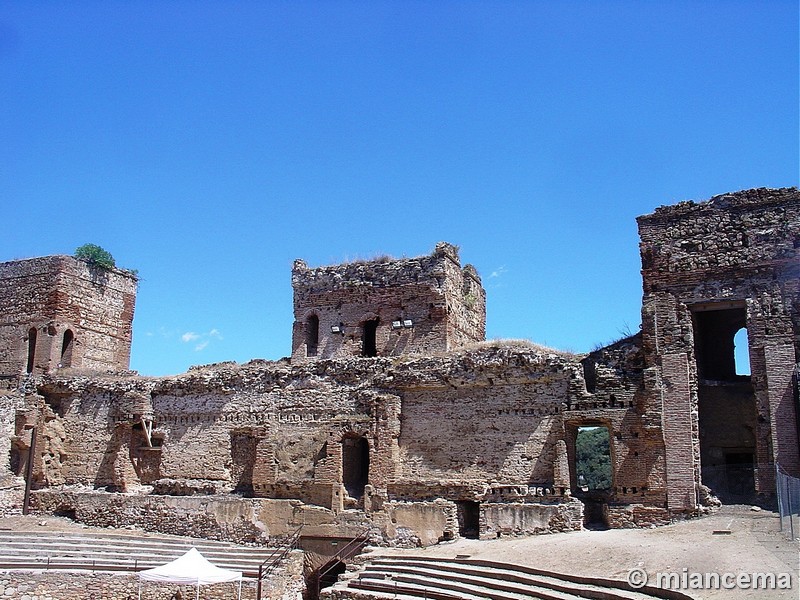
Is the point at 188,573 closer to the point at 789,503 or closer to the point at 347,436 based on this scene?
the point at 347,436

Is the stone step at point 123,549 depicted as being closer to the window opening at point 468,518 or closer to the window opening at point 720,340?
the window opening at point 468,518

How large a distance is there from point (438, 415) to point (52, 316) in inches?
752

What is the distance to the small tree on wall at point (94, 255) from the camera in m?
36.7

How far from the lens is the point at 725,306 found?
74.3 ft

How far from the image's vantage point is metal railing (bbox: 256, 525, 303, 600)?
20841 millimetres

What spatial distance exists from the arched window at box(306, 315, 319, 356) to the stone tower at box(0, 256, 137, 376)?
10.5m

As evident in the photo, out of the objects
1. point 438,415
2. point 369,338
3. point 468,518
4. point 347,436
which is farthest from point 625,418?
point 369,338

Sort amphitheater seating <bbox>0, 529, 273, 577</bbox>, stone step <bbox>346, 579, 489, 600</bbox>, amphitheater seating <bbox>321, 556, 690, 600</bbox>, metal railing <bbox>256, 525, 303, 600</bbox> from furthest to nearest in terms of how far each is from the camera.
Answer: amphitheater seating <bbox>0, 529, 273, 577</bbox> < metal railing <bbox>256, 525, 303, 600</bbox> < stone step <bbox>346, 579, 489, 600</bbox> < amphitheater seating <bbox>321, 556, 690, 600</bbox>

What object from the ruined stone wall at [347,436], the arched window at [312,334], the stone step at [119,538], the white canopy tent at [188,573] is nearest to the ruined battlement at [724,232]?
the ruined stone wall at [347,436]

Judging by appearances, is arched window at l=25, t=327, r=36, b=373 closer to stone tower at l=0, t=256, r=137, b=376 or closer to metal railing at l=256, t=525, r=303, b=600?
stone tower at l=0, t=256, r=137, b=376

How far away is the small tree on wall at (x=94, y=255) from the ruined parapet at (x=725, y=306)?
2495 cm

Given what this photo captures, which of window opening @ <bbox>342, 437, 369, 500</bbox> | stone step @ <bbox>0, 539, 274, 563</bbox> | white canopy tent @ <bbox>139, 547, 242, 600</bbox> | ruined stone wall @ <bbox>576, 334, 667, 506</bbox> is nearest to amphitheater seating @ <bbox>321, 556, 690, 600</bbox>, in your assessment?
white canopy tent @ <bbox>139, 547, 242, 600</bbox>

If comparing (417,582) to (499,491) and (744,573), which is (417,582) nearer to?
(499,491)

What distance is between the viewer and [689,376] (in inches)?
864
